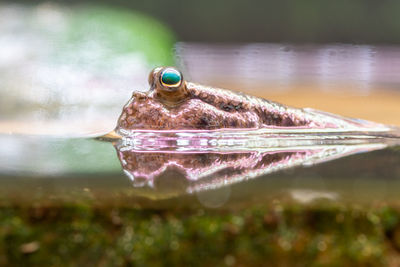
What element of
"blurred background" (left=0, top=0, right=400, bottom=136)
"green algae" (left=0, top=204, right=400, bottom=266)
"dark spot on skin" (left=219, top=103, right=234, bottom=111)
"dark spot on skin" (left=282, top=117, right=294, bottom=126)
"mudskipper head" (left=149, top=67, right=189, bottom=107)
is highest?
"green algae" (left=0, top=204, right=400, bottom=266)

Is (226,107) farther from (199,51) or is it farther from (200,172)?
(199,51)

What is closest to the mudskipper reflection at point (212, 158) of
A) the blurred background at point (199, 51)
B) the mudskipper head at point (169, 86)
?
Result: the mudskipper head at point (169, 86)

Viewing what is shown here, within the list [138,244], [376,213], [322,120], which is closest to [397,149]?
[322,120]

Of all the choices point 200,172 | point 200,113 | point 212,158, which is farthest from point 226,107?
point 200,172

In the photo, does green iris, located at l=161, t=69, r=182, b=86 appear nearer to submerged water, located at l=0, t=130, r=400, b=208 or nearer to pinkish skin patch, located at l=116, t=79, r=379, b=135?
pinkish skin patch, located at l=116, t=79, r=379, b=135

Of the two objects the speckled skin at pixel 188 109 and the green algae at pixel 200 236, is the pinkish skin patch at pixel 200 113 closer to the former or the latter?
the speckled skin at pixel 188 109

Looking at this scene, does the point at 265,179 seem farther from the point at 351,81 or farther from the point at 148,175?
the point at 351,81

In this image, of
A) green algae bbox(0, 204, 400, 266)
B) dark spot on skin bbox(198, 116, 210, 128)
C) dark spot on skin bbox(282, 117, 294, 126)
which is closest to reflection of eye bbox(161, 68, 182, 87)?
dark spot on skin bbox(198, 116, 210, 128)

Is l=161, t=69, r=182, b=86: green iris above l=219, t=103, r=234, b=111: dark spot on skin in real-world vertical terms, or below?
above
